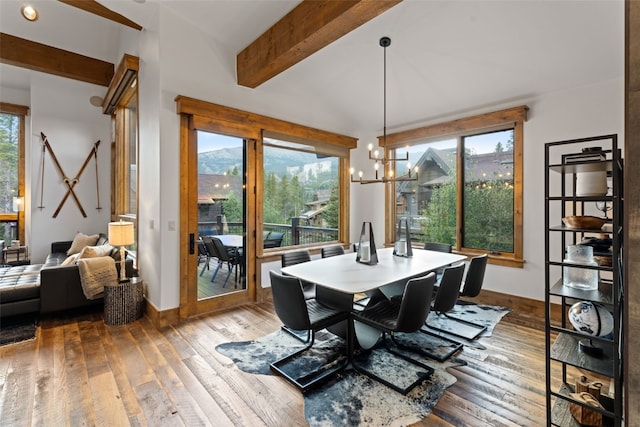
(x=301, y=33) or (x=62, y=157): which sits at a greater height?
(x=301, y=33)

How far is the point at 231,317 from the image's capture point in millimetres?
3766

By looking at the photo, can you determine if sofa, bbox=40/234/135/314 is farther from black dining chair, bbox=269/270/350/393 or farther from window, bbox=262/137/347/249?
black dining chair, bbox=269/270/350/393

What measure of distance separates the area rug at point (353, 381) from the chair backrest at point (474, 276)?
0.53 meters

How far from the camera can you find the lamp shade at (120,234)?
11.9ft

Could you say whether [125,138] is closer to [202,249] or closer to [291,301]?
[202,249]

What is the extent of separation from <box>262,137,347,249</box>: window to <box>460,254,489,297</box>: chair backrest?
2.69 m

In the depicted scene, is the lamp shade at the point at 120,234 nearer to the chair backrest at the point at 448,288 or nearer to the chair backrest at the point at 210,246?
Answer: the chair backrest at the point at 210,246

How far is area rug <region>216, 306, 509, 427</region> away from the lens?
6.58 ft

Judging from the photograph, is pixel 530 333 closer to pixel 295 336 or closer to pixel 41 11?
pixel 295 336

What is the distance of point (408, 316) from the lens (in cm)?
235

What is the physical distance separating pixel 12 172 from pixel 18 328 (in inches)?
194

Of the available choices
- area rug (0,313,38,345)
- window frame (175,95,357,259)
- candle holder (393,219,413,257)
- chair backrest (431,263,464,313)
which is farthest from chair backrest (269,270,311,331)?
area rug (0,313,38,345)

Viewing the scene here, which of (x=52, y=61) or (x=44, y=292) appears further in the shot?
(x=52, y=61)

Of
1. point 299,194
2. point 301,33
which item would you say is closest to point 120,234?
point 299,194
